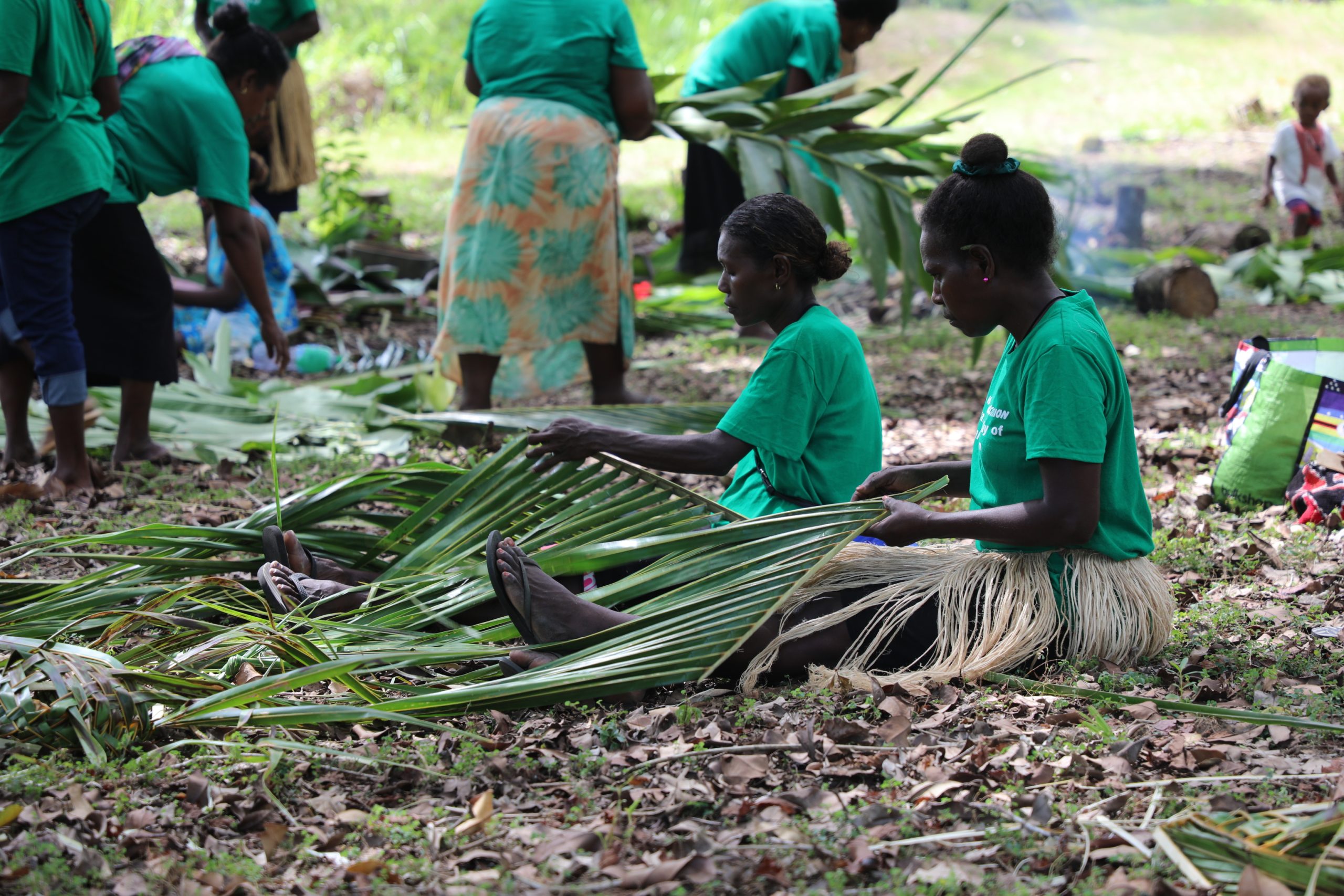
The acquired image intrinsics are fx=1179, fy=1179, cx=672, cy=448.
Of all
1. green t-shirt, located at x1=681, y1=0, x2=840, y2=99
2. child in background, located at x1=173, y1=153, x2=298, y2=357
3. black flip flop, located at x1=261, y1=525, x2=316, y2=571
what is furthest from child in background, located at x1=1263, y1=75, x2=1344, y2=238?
black flip flop, located at x1=261, y1=525, x2=316, y2=571

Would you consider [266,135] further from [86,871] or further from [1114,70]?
[1114,70]

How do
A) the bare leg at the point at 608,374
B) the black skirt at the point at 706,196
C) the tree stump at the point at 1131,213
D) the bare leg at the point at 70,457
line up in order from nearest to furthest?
the bare leg at the point at 70,457 < the bare leg at the point at 608,374 < the black skirt at the point at 706,196 < the tree stump at the point at 1131,213

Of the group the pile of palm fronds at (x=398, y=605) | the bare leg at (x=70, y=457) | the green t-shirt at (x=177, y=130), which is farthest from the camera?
the green t-shirt at (x=177, y=130)

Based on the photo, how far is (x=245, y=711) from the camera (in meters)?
2.21

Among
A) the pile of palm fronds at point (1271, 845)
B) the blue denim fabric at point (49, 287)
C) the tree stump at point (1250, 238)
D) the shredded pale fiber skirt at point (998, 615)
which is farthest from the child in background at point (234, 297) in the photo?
the tree stump at point (1250, 238)

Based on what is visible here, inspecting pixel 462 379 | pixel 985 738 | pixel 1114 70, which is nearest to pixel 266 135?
pixel 462 379

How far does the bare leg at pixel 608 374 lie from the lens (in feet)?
16.5

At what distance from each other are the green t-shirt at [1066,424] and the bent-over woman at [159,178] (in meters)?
2.91

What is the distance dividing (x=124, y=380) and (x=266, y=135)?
250 cm

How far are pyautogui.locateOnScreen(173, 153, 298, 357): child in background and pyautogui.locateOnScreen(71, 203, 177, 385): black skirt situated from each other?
1.26 meters

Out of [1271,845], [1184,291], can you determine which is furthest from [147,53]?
[1184,291]

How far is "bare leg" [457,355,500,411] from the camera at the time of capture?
4.89 metres

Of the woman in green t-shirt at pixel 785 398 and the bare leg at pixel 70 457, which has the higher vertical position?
the woman in green t-shirt at pixel 785 398

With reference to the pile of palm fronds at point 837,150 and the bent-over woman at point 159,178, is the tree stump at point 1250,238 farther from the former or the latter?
the bent-over woman at point 159,178
